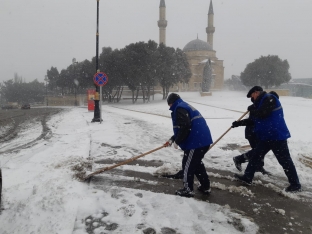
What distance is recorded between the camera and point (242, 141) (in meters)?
8.21

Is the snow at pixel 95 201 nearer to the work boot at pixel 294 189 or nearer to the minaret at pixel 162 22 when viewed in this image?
the work boot at pixel 294 189

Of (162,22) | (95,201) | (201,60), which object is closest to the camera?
(95,201)

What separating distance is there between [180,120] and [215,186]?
150 cm

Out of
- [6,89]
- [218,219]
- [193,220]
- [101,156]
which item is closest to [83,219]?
[193,220]

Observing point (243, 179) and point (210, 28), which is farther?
point (210, 28)

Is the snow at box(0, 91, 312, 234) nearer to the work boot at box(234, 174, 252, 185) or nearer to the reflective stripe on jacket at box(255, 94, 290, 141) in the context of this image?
the work boot at box(234, 174, 252, 185)

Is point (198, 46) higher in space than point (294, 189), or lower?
higher

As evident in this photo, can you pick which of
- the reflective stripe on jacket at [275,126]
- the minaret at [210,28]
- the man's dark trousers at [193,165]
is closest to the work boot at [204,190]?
the man's dark trousers at [193,165]

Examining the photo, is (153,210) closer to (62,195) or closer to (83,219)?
(83,219)

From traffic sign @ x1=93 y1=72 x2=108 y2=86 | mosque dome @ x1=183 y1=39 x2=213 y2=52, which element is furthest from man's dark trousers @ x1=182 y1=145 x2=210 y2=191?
mosque dome @ x1=183 y1=39 x2=213 y2=52

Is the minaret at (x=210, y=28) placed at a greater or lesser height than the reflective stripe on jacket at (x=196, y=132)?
greater

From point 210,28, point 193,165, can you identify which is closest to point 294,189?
point 193,165

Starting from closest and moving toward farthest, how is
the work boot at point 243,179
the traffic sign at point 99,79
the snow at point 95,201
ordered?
the snow at point 95,201 → the work boot at point 243,179 → the traffic sign at point 99,79

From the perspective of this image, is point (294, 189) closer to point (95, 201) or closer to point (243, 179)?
point (243, 179)
